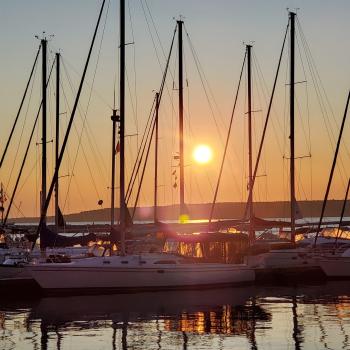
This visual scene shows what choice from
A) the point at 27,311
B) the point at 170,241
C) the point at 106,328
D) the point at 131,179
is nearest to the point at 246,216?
the point at 131,179

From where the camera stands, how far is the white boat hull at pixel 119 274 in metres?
38.5

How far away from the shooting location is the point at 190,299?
37.3m

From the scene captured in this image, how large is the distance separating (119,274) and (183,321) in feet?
31.6

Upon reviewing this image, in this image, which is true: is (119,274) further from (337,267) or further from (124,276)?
(337,267)

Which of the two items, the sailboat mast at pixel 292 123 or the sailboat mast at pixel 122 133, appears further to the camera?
the sailboat mast at pixel 292 123

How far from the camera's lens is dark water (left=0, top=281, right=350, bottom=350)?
25.0 m

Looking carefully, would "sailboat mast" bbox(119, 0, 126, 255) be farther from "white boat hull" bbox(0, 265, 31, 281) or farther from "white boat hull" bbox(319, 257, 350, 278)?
"white boat hull" bbox(319, 257, 350, 278)

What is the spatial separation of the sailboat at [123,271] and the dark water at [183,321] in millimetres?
752

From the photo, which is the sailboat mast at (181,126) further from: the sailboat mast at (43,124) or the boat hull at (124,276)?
the sailboat mast at (43,124)

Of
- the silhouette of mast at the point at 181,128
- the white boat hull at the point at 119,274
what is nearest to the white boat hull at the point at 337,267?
the silhouette of mast at the point at 181,128

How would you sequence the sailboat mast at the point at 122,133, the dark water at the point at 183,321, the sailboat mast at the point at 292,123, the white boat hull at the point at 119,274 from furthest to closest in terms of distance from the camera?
1. the sailboat mast at the point at 292,123
2. the sailboat mast at the point at 122,133
3. the white boat hull at the point at 119,274
4. the dark water at the point at 183,321

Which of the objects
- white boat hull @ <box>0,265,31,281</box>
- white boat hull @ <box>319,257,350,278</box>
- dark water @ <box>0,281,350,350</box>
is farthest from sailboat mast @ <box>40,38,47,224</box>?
white boat hull @ <box>319,257,350,278</box>

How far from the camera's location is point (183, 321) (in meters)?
29.8

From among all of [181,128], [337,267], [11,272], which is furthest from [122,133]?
[337,267]
